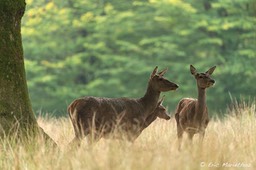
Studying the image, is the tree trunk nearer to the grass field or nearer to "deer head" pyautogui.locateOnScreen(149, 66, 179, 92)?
the grass field

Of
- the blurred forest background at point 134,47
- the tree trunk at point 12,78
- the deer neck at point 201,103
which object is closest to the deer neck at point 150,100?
the deer neck at point 201,103

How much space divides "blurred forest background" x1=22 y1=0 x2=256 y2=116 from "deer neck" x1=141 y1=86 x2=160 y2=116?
15296 millimetres

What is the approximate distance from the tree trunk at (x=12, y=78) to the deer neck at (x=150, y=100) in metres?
1.77

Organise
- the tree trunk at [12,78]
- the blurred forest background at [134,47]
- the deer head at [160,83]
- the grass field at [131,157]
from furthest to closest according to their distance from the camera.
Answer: the blurred forest background at [134,47]
the deer head at [160,83]
the tree trunk at [12,78]
the grass field at [131,157]

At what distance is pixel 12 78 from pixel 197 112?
9.48 feet

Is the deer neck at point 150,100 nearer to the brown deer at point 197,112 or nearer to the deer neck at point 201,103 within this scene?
the brown deer at point 197,112

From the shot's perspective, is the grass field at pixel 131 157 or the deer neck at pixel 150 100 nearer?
the grass field at pixel 131 157

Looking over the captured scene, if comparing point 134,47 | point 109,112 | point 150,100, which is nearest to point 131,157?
point 109,112

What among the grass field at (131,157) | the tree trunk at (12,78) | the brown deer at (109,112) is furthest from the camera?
the tree trunk at (12,78)

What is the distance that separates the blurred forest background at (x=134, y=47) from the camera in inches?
1055

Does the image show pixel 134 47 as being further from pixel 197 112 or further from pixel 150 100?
pixel 197 112

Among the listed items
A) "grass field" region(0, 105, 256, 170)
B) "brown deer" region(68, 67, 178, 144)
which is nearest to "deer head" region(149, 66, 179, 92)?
"brown deer" region(68, 67, 178, 144)

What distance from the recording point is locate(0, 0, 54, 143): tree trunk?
32.1ft

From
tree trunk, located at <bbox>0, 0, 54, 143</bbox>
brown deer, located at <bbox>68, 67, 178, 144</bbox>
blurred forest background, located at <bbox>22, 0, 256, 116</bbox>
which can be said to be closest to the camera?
brown deer, located at <bbox>68, 67, 178, 144</bbox>
